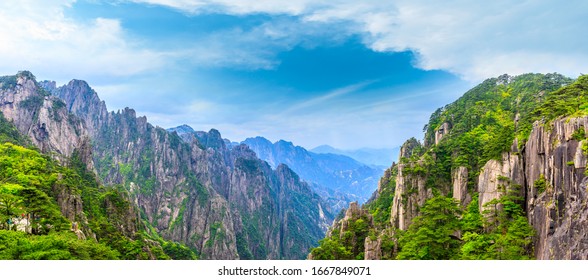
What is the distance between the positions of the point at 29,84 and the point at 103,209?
8998cm

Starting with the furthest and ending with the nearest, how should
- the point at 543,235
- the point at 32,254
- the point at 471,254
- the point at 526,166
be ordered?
1. the point at 526,166
2. the point at 471,254
3. the point at 543,235
4. the point at 32,254

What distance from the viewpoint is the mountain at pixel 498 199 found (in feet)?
105

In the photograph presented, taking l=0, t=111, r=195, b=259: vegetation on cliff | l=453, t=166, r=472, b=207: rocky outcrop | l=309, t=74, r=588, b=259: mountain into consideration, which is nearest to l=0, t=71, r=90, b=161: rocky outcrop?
l=0, t=111, r=195, b=259: vegetation on cliff

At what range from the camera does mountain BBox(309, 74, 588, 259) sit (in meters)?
31.9

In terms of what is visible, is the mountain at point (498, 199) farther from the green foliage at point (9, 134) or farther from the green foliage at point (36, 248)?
the green foliage at point (9, 134)

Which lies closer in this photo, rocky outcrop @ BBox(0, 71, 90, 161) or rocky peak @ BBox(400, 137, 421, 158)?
rocky peak @ BBox(400, 137, 421, 158)

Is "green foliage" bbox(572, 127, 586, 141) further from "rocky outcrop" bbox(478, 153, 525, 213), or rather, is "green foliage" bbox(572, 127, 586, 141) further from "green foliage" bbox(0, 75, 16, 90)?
"green foliage" bbox(0, 75, 16, 90)

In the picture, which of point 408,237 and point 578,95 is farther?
point 578,95

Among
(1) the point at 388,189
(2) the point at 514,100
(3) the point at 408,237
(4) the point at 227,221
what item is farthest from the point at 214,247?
(3) the point at 408,237

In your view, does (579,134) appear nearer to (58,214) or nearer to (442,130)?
(58,214)

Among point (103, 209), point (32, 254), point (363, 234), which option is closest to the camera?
point (32, 254)

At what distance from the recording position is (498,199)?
3972cm

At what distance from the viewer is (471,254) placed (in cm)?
3597

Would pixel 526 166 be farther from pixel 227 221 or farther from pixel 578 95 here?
pixel 227 221
